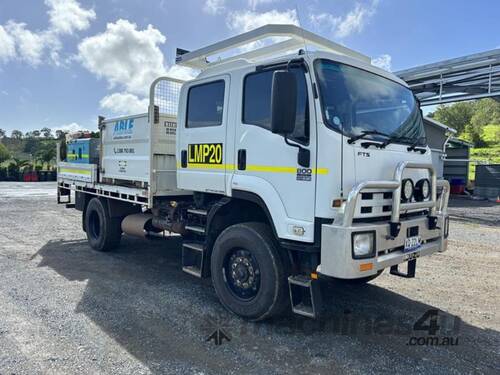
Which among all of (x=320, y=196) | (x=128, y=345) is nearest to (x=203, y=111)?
(x=320, y=196)

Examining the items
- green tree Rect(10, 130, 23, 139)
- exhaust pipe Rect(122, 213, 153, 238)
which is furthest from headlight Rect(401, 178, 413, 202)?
green tree Rect(10, 130, 23, 139)

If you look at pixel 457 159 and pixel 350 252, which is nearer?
pixel 350 252

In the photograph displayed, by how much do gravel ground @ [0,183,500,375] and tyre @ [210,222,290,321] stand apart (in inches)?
→ 8.9

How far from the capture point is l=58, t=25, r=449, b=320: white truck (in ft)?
11.1

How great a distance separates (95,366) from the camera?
3.15 meters

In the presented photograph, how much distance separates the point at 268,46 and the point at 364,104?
1683mm

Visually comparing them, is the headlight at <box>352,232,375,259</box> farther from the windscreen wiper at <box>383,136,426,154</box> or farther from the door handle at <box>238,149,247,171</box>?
the door handle at <box>238,149,247,171</box>

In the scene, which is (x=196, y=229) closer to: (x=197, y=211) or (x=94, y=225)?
(x=197, y=211)

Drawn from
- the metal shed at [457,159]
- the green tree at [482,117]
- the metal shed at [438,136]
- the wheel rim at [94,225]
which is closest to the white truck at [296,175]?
the wheel rim at [94,225]

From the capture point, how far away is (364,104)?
12.5 feet

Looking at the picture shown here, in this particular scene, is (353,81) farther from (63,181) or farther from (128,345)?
(63,181)

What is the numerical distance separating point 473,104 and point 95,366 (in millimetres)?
44262

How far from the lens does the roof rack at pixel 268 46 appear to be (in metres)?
4.24

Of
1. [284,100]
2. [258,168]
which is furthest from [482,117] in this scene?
[284,100]
